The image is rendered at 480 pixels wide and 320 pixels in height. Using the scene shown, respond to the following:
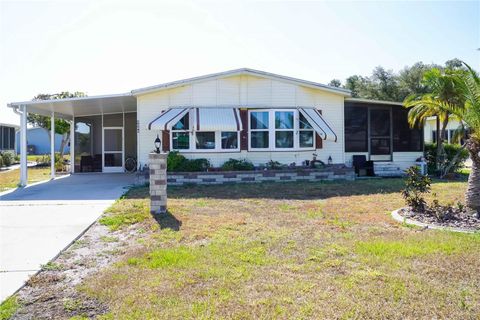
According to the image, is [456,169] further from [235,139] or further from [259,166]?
[235,139]

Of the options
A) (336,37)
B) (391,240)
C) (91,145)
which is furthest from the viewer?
(91,145)

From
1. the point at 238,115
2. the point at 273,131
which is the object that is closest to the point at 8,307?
the point at 238,115

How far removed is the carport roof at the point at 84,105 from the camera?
14663 millimetres

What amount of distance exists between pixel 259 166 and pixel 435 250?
1037 cm

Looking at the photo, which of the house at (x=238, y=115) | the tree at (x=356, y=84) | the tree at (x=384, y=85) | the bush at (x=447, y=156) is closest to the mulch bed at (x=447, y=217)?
the house at (x=238, y=115)

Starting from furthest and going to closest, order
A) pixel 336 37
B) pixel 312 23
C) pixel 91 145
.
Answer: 1. pixel 91 145
2. pixel 336 37
3. pixel 312 23

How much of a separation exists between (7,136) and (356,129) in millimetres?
30619

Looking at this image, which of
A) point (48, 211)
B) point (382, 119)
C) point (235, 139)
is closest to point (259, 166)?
point (235, 139)

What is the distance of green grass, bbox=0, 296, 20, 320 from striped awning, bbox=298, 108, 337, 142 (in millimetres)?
12894

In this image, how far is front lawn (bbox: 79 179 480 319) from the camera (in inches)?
145

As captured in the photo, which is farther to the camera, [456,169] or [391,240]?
[456,169]

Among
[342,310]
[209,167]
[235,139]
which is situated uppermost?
[235,139]

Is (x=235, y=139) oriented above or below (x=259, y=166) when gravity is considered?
above

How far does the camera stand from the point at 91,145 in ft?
67.6
